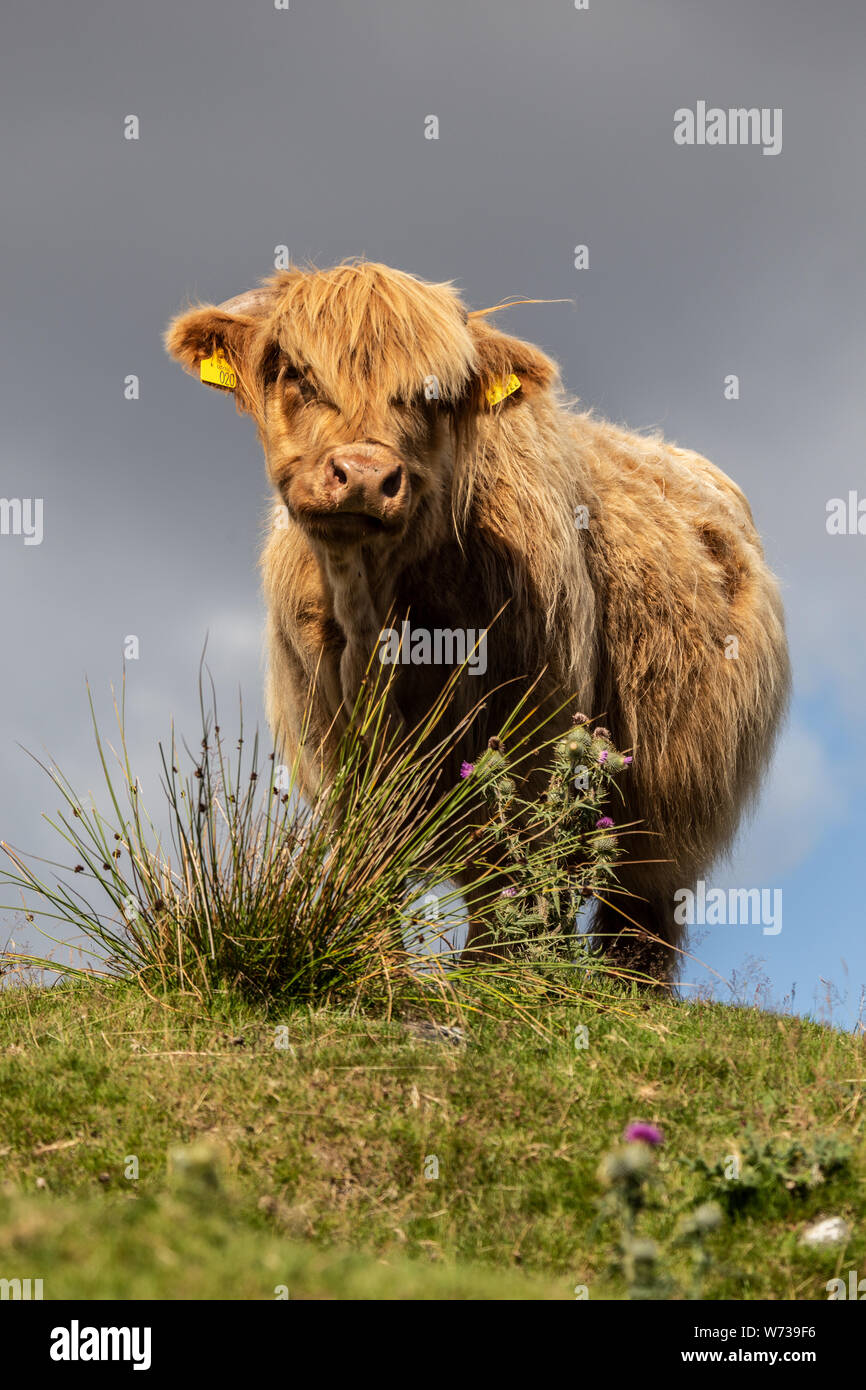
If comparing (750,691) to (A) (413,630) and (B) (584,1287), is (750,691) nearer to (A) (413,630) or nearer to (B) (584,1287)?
(A) (413,630)

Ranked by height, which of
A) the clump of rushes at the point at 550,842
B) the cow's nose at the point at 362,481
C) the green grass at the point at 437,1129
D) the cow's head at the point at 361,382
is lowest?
the green grass at the point at 437,1129

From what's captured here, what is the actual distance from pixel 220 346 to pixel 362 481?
1.51 m

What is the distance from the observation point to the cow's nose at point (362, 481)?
4812mm

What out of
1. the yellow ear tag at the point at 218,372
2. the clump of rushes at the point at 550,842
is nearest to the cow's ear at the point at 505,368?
the yellow ear tag at the point at 218,372

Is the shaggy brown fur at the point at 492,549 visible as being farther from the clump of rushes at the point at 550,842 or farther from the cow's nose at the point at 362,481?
the clump of rushes at the point at 550,842

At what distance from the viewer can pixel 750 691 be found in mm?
7828

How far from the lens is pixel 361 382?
5258mm

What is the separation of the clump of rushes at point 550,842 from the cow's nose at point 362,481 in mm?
1298

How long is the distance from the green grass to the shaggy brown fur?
1.88 m

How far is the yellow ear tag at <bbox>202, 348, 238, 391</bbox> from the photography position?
5.86 metres

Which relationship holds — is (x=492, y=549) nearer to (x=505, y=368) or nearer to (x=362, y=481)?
(x=505, y=368)

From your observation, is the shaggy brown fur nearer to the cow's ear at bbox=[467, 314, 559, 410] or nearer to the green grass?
the cow's ear at bbox=[467, 314, 559, 410]

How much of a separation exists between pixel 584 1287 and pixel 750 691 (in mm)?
5280

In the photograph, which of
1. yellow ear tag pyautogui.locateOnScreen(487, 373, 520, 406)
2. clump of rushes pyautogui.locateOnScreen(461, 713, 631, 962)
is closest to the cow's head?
yellow ear tag pyautogui.locateOnScreen(487, 373, 520, 406)
